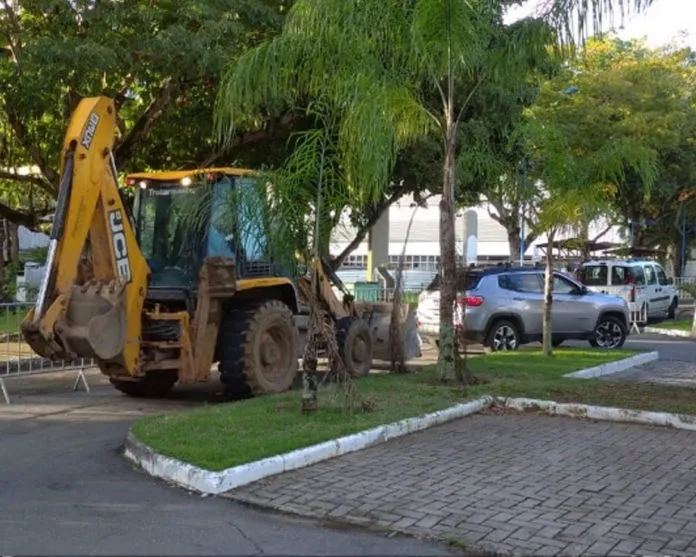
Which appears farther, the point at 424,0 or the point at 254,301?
the point at 254,301

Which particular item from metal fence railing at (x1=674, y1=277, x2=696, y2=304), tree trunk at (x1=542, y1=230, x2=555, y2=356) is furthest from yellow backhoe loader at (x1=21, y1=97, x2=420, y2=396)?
metal fence railing at (x1=674, y1=277, x2=696, y2=304)

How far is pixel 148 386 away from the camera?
11.2 metres

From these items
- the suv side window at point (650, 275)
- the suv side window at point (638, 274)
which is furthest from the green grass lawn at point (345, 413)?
the suv side window at point (650, 275)

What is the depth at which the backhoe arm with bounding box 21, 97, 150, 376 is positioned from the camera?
8445mm

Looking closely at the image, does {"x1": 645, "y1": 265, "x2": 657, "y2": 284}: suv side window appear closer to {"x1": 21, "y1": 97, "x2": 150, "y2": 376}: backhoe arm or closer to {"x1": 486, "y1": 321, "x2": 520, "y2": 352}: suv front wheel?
{"x1": 486, "y1": 321, "x2": 520, "y2": 352}: suv front wheel

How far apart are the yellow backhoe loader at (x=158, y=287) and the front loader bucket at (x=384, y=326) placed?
3.82ft

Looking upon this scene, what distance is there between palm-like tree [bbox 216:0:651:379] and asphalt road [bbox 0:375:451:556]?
12.6ft

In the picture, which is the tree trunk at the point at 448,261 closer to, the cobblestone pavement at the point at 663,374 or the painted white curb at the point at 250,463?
the painted white curb at the point at 250,463

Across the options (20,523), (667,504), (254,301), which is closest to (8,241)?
(254,301)

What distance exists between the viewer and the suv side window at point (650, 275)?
2508 cm

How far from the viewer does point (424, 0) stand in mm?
9758

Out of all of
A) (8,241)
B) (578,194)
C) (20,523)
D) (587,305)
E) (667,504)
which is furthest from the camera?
(8,241)

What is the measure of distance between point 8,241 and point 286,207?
18533 millimetres

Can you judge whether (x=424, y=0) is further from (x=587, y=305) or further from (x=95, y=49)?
(x=587, y=305)
